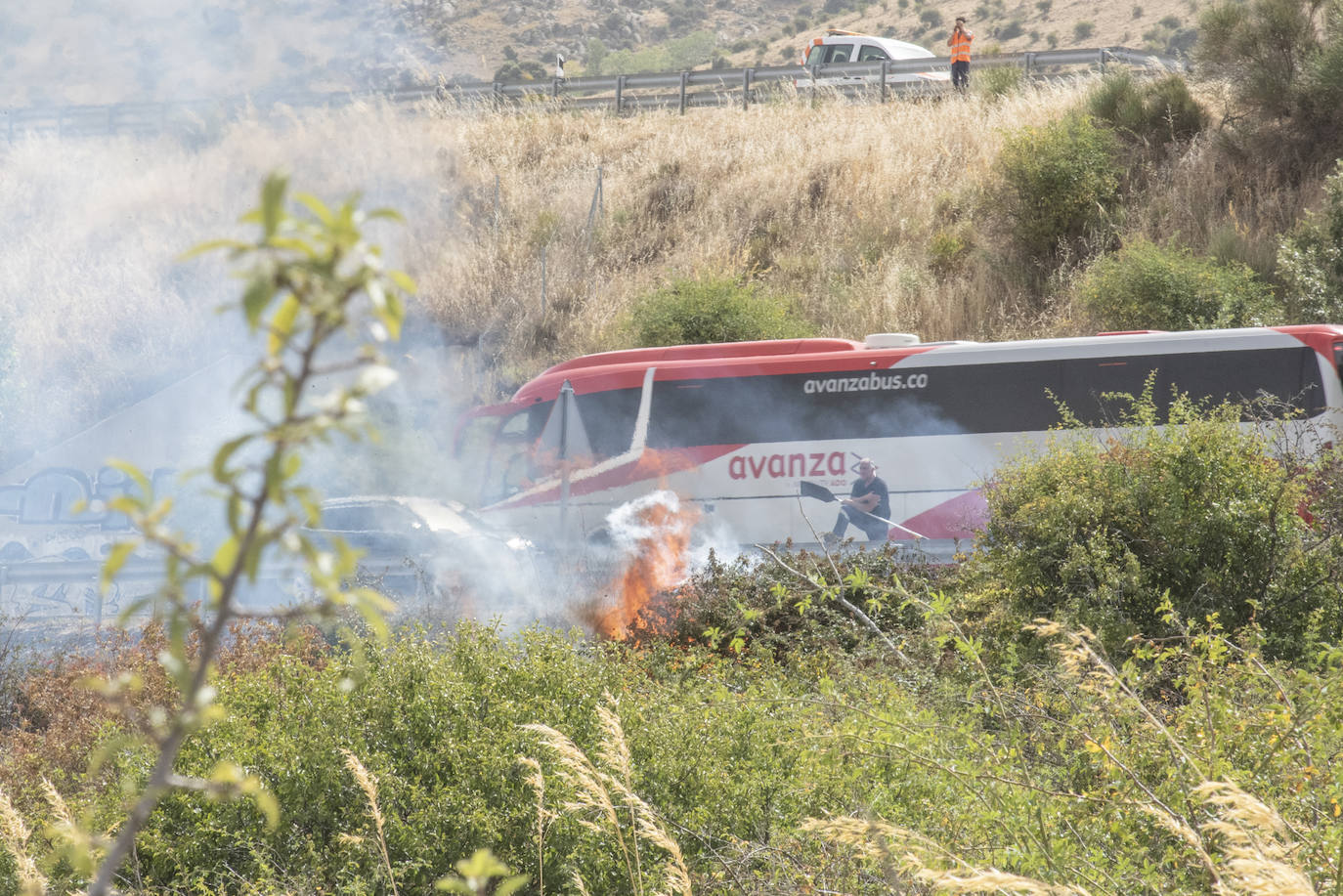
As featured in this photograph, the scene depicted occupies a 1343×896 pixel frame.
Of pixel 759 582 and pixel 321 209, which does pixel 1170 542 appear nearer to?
pixel 759 582

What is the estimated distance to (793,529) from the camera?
12805 mm

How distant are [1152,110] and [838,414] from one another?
12735 mm

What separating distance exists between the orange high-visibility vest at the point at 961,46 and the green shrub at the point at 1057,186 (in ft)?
18.5

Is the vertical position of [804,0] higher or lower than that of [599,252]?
higher

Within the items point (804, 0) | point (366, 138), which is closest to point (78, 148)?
point (366, 138)

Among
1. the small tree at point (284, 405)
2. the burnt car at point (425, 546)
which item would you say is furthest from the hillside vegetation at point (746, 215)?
the small tree at point (284, 405)

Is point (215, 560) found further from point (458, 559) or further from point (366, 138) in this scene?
point (366, 138)

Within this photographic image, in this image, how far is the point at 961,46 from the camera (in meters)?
25.5

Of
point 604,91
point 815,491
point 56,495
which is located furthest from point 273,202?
point 604,91

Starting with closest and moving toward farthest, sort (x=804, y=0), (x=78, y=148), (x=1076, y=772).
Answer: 1. (x=1076, y=772)
2. (x=78, y=148)
3. (x=804, y=0)

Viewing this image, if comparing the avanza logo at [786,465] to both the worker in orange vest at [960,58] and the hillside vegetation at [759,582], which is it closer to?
the hillside vegetation at [759,582]

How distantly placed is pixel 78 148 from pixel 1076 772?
29923 mm

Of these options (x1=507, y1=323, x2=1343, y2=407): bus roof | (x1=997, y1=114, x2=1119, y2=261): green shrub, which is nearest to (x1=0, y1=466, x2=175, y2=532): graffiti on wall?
(x1=507, y1=323, x2=1343, y2=407): bus roof

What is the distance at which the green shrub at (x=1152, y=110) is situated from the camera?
21.4 meters
